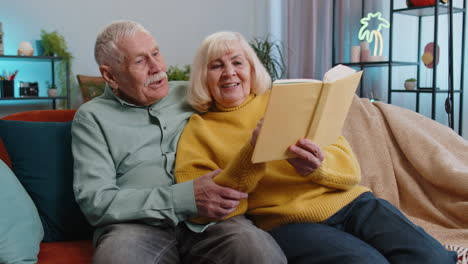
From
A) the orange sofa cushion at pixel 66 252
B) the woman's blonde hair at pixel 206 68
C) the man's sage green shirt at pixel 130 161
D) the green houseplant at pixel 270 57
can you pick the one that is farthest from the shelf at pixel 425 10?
the orange sofa cushion at pixel 66 252

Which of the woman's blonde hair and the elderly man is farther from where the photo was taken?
the woman's blonde hair

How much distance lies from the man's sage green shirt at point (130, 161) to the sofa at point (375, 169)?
0.19m

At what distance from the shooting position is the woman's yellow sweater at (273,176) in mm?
1428

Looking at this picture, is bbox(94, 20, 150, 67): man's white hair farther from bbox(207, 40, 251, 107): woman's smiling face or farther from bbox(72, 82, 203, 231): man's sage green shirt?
bbox(207, 40, 251, 107): woman's smiling face

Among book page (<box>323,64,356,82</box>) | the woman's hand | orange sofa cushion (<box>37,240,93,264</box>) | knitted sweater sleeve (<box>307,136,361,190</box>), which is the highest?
book page (<box>323,64,356,82</box>)

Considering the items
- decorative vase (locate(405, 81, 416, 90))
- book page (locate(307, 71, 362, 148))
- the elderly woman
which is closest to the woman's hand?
the elderly woman

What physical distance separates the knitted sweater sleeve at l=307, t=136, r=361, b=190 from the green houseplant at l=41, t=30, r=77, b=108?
3685 millimetres

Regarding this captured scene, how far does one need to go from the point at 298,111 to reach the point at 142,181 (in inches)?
23.3

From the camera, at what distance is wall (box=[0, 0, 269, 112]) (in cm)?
459

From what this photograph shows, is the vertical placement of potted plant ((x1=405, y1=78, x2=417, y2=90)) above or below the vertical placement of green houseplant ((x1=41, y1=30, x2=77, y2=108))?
below

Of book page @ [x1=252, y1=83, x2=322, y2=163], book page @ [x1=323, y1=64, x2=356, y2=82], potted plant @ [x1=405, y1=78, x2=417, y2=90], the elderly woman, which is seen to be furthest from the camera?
potted plant @ [x1=405, y1=78, x2=417, y2=90]

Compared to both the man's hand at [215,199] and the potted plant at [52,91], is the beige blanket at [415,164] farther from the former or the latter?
the potted plant at [52,91]

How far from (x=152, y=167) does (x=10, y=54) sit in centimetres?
371

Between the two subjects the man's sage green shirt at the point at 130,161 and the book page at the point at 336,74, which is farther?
the man's sage green shirt at the point at 130,161
